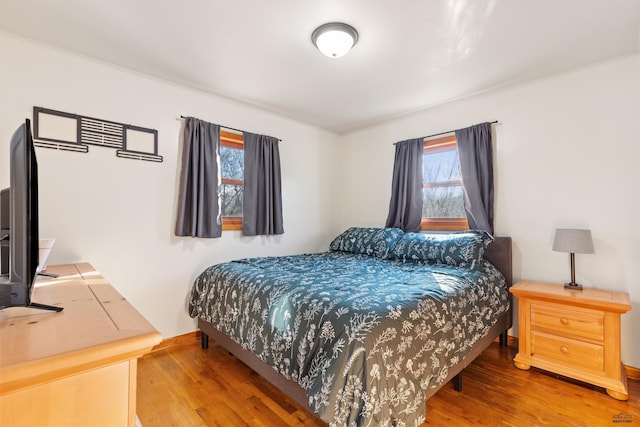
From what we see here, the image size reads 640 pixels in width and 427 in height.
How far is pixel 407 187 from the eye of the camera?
3398 mm

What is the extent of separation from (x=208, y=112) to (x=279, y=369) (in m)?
2.42

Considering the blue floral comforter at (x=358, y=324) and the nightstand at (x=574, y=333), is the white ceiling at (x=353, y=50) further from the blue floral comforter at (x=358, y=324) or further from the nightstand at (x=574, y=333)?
the nightstand at (x=574, y=333)

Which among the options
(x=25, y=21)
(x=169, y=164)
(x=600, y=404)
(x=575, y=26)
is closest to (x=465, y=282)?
(x=600, y=404)

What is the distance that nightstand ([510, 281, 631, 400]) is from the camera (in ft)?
6.29

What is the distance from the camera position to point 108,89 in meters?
2.36

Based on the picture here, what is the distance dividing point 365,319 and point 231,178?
2.31 metres

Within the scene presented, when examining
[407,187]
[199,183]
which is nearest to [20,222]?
[199,183]

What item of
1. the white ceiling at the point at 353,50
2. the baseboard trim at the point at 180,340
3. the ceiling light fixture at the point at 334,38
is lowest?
the baseboard trim at the point at 180,340

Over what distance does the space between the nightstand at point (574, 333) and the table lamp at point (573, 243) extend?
168 millimetres

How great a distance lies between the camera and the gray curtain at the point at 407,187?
3344 mm

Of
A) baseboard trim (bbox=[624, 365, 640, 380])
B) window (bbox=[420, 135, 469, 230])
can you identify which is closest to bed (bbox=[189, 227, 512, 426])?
window (bbox=[420, 135, 469, 230])

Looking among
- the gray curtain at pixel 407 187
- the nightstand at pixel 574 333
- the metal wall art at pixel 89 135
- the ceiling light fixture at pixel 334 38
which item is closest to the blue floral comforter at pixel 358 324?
the nightstand at pixel 574 333

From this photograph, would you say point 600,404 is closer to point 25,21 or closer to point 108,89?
point 108,89

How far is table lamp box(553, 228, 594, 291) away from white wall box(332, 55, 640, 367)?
201 mm
